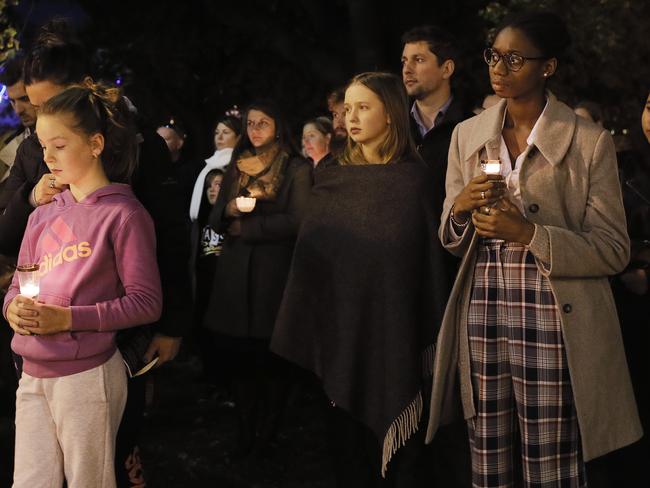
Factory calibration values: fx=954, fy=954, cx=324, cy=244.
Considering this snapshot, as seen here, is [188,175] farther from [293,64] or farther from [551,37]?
[293,64]

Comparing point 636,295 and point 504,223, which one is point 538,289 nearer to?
point 504,223

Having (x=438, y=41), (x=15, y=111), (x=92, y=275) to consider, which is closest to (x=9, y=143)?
(x=15, y=111)

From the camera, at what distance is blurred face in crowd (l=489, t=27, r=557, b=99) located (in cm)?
395

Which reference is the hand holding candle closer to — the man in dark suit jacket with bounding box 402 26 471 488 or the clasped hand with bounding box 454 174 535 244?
the clasped hand with bounding box 454 174 535 244

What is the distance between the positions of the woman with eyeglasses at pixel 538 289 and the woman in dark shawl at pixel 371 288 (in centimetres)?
41

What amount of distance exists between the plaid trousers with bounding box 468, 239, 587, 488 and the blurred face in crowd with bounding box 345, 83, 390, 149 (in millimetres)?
899

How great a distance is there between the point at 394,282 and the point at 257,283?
82.7 inches

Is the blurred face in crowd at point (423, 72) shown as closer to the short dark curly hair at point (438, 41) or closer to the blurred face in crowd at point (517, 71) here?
the short dark curly hair at point (438, 41)

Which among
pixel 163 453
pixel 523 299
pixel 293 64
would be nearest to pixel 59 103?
pixel 523 299

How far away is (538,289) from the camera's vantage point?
3.85 m

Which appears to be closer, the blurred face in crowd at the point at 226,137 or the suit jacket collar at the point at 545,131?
the suit jacket collar at the point at 545,131

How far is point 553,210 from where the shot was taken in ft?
12.7

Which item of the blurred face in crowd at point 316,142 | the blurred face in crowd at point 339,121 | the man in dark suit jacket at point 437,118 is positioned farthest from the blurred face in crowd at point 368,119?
the blurred face in crowd at point 316,142

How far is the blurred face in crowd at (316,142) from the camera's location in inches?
338
